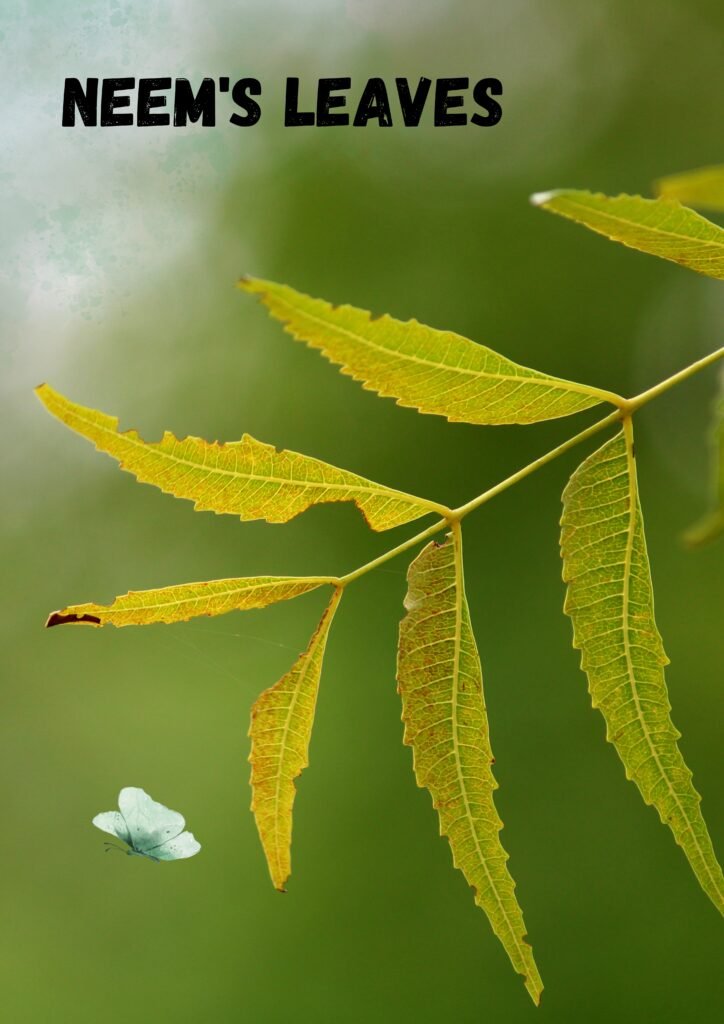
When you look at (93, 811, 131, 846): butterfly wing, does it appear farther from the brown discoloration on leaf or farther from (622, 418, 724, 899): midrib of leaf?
(622, 418, 724, 899): midrib of leaf

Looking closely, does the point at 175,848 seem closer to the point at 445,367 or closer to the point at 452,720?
the point at 452,720

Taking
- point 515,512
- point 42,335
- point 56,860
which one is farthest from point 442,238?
point 56,860

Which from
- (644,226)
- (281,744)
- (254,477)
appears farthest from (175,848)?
(644,226)

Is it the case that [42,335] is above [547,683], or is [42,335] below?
above

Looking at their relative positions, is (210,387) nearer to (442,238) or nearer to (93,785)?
(442,238)

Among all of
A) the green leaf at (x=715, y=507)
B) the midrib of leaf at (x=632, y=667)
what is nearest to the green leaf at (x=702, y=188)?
the green leaf at (x=715, y=507)

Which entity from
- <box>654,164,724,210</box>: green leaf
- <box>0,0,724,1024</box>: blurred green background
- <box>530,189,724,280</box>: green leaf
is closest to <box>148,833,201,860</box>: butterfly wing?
<box>530,189,724,280</box>: green leaf

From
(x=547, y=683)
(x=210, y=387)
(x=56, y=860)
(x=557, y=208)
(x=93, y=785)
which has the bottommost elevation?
(x=56, y=860)

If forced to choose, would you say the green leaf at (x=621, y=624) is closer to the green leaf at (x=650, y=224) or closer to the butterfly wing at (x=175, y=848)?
the green leaf at (x=650, y=224)
